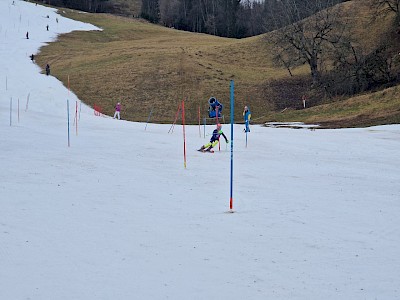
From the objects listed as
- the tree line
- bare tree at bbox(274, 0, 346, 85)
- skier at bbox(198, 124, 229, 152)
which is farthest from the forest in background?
skier at bbox(198, 124, 229, 152)

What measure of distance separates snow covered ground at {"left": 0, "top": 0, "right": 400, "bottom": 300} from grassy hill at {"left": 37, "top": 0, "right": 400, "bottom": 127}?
2119cm

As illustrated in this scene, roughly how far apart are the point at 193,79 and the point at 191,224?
4767 cm

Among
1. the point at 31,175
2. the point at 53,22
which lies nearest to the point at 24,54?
the point at 53,22

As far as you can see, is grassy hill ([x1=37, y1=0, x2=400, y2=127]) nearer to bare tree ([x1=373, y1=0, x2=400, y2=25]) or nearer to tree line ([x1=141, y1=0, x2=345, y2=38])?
bare tree ([x1=373, y1=0, x2=400, y2=25])

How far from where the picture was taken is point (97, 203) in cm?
1184

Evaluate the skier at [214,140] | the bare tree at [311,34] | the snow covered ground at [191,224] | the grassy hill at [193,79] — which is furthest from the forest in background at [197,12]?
the snow covered ground at [191,224]

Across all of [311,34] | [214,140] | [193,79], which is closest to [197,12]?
[311,34]

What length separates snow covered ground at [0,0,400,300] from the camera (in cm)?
768

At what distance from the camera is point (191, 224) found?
10664mm

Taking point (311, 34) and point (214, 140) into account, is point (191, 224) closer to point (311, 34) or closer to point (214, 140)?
point (214, 140)

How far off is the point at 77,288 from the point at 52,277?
54cm

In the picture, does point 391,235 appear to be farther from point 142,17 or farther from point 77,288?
point 142,17

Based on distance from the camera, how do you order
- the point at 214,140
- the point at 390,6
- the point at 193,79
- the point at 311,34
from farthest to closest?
the point at 311,34
the point at 193,79
the point at 390,6
the point at 214,140

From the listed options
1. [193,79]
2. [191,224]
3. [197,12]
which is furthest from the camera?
[197,12]
